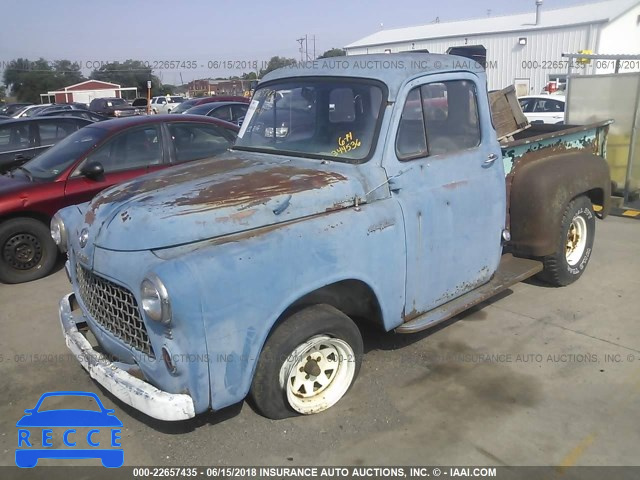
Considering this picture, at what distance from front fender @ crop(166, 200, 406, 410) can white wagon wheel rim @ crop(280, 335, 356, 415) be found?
339 mm

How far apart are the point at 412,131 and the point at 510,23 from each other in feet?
114

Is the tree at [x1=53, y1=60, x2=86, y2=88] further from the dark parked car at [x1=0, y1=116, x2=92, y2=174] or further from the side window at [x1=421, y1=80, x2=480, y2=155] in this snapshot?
the side window at [x1=421, y1=80, x2=480, y2=155]

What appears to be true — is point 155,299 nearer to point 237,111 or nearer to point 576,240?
point 576,240

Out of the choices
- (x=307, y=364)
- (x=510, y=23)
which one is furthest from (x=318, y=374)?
(x=510, y=23)

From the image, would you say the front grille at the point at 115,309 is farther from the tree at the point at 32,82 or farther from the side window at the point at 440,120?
the tree at the point at 32,82

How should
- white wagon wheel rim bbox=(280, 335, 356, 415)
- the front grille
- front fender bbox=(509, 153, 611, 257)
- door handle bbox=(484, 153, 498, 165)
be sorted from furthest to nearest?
front fender bbox=(509, 153, 611, 257) → door handle bbox=(484, 153, 498, 165) → white wagon wheel rim bbox=(280, 335, 356, 415) → the front grille

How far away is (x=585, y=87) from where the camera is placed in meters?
8.23

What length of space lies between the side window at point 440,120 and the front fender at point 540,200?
836mm

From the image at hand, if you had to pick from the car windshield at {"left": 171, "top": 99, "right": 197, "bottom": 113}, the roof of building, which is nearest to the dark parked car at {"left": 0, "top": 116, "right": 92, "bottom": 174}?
the car windshield at {"left": 171, "top": 99, "right": 197, "bottom": 113}

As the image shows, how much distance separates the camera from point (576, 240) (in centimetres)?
547

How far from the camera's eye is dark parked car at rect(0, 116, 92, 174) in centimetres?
819

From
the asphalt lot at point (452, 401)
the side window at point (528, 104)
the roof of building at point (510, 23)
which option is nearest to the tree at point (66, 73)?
the roof of building at point (510, 23)

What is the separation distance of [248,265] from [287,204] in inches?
20.8

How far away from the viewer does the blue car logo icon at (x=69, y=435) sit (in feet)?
10.6
